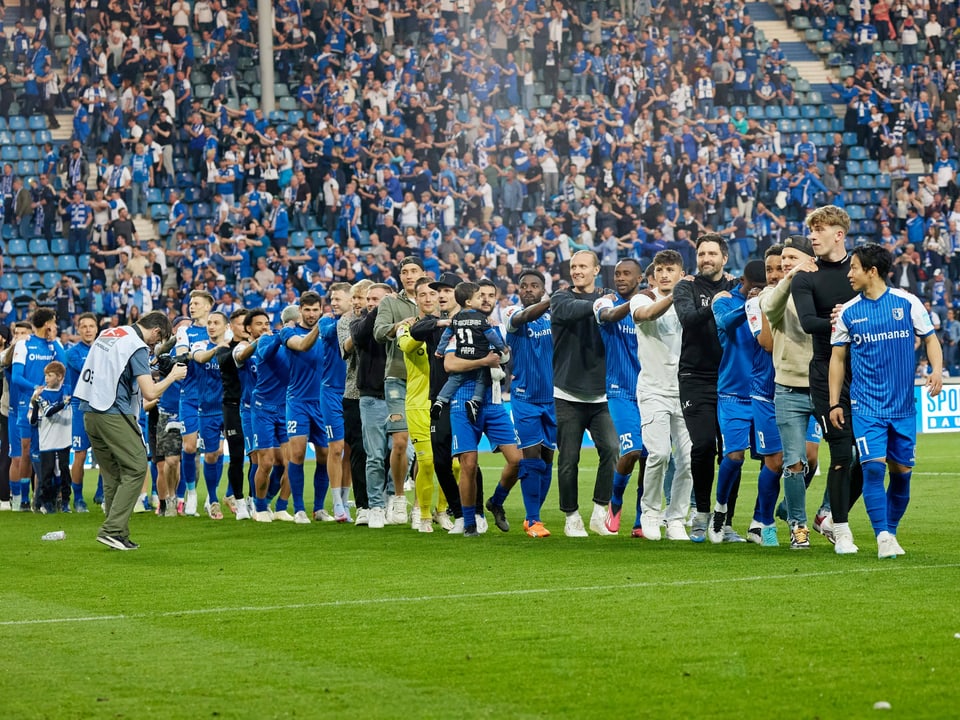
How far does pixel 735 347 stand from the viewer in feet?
35.7

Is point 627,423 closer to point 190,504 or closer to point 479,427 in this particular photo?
point 479,427

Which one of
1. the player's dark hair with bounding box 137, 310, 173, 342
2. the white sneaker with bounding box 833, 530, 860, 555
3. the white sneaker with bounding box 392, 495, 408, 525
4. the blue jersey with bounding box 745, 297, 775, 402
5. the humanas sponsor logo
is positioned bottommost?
the white sneaker with bounding box 392, 495, 408, 525

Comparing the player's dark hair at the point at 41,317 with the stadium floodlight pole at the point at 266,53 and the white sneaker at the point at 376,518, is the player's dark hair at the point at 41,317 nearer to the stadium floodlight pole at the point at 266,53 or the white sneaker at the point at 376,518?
the white sneaker at the point at 376,518

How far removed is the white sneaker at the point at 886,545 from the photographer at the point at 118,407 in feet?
18.5

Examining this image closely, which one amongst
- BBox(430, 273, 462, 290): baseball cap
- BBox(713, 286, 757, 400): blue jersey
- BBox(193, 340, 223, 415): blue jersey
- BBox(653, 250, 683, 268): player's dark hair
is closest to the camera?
BBox(713, 286, 757, 400): blue jersey

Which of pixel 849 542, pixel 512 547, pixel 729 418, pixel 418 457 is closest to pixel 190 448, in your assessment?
pixel 418 457

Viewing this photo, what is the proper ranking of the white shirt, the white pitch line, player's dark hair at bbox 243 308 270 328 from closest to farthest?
the white pitch line, the white shirt, player's dark hair at bbox 243 308 270 328

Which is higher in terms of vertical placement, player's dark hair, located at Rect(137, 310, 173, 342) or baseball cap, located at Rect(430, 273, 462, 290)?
baseball cap, located at Rect(430, 273, 462, 290)

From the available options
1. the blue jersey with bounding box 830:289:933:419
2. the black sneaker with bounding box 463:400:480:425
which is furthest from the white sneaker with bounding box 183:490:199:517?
the blue jersey with bounding box 830:289:933:419

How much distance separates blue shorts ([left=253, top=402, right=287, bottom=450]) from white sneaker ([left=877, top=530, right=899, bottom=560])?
23.1ft

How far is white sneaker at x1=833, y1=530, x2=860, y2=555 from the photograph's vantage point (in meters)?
9.95

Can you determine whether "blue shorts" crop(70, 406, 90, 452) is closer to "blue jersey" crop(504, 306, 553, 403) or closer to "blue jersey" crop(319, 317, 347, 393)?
"blue jersey" crop(319, 317, 347, 393)

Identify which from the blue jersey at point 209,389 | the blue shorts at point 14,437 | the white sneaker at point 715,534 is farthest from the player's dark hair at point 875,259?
the blue shorts at point 14,437

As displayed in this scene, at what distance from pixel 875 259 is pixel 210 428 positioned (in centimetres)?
893
